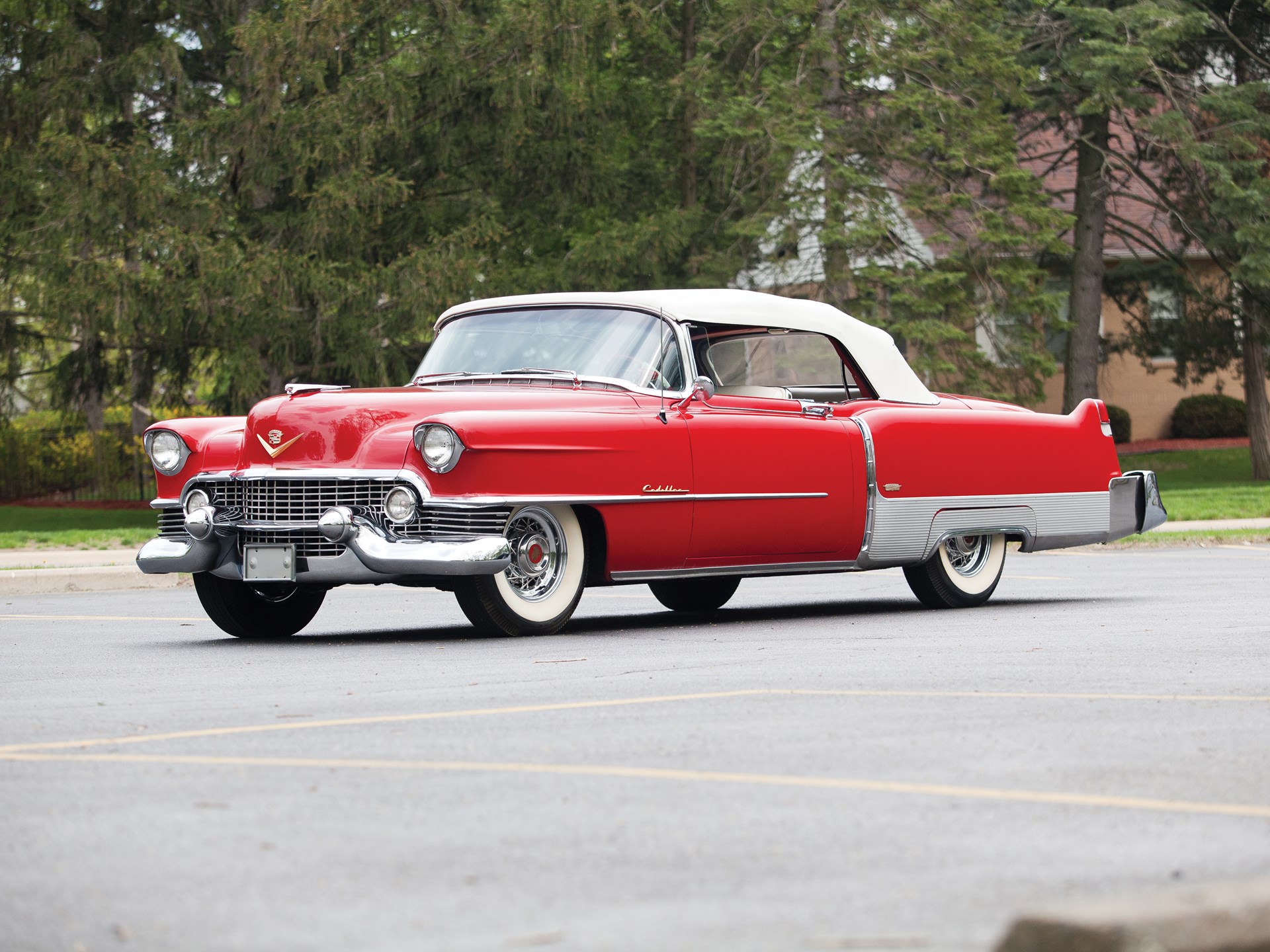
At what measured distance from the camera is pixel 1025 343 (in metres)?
29.2

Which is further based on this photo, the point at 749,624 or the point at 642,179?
the point at 642,179

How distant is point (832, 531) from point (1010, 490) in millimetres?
1761

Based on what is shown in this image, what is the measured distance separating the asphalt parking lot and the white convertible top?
7.21 ft

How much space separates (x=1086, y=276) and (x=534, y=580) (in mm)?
24129

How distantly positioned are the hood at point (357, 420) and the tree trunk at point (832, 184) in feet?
55.9

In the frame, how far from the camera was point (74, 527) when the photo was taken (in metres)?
28.2

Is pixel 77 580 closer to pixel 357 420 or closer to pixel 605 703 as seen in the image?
pixel 357 420

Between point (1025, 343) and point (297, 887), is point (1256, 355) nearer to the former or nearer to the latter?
point (1025, 343)

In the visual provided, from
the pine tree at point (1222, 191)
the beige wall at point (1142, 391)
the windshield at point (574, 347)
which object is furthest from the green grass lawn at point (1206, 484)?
the windshield at point (574, 347)

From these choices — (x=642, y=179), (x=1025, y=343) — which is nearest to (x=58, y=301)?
(x=642, y=179)

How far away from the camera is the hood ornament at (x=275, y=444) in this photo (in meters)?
10.5

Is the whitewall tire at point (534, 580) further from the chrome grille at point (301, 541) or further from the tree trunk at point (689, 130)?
the tree trunk at point (689, 130)

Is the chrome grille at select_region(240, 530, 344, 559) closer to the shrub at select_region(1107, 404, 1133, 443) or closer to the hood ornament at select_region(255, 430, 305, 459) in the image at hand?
the hood ornament at select_region(255, 430, 305, 459)

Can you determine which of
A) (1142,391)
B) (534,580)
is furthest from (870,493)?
(1142,391)
